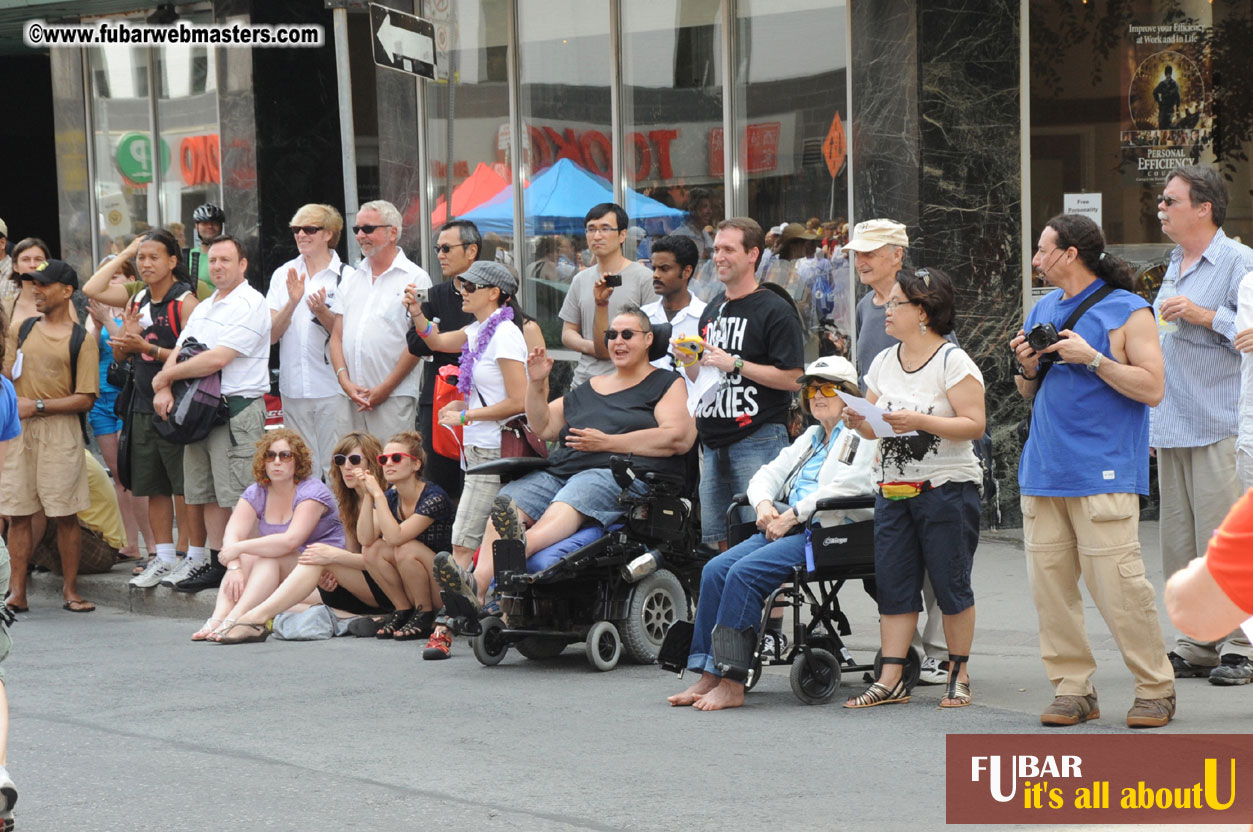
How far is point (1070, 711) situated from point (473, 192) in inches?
352

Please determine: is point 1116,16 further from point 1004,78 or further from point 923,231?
point 923,231

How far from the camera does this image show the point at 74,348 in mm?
9984

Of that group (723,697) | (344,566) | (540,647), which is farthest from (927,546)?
(344,566)

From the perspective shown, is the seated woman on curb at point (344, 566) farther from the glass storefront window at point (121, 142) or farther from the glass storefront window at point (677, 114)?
the glass storefront window at point (121, 142)

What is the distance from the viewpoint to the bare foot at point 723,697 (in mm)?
6691

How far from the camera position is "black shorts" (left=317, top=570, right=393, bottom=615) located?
29.4 feet

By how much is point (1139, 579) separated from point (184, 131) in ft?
42.1

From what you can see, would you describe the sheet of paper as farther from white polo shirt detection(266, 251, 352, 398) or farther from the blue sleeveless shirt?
white polo shirt detection(266, 251, 352, 398)

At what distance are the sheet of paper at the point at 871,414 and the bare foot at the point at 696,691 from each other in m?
1.26

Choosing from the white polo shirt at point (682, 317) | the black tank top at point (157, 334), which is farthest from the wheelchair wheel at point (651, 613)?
the black tank top at point (157, 334)

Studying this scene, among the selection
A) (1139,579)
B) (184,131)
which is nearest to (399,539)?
(1139,579)

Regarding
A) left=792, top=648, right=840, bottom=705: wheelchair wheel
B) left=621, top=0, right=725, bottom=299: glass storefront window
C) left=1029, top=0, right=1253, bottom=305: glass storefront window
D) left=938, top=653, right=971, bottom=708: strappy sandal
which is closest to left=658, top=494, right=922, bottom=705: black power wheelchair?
left=792, top=648, right=840, bottom=705: wheelchair wheel

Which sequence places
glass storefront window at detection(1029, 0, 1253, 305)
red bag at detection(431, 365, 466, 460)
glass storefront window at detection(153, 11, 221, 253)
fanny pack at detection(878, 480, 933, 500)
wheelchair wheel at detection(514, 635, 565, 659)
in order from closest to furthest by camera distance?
fanny pack at detection(878, 480, 933, 500), wheelchair wheel at detection(514, 635, 565, 659), red bag at detection(431, 365, 466, 460), glass storefront window at detection(1029, 0, 1253, 305), glass storefront window at detection(153, 11, 221, 253)

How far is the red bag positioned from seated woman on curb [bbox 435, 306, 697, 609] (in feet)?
2.84
